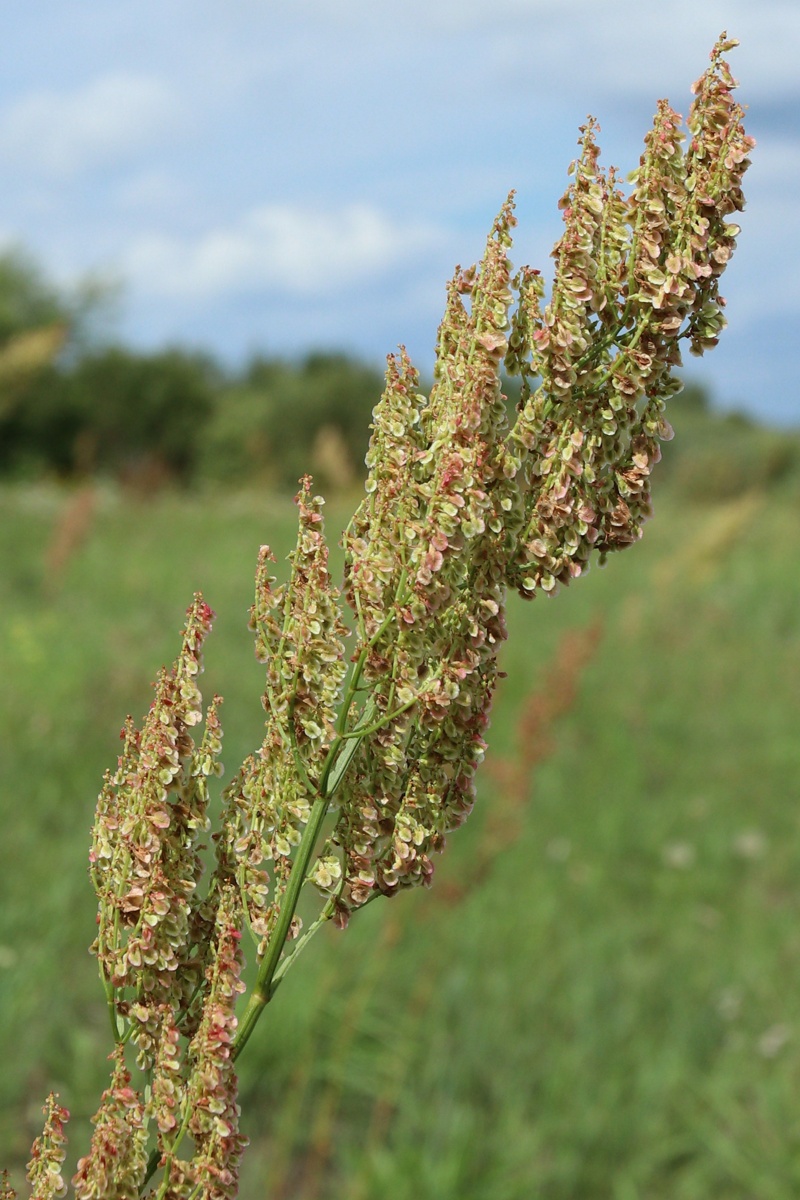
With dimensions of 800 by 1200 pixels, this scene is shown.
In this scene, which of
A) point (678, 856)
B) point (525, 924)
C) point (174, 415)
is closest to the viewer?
point (525, 924)

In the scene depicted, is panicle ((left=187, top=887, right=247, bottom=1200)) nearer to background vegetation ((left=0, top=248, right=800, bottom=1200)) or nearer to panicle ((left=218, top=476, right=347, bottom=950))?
panicle ((left=218, top=476, right=347, bottom=950))

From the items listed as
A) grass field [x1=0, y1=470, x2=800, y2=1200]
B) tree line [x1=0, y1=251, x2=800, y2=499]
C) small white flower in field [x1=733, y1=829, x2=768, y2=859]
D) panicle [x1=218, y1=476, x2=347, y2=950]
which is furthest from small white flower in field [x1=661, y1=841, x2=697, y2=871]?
tree line [x1=0, y1=251, x2=800, y2=499]

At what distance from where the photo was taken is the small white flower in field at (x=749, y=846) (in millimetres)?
9828

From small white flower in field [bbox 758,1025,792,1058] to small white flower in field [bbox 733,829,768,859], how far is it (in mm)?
2716

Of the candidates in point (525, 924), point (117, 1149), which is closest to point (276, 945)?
point (117, 1149)

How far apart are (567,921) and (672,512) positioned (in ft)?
64.6

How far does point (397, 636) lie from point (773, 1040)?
5910 millimetres

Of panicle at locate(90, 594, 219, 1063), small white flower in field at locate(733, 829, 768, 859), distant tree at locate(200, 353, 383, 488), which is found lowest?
panicle at locate(90, 594, 219, 1063)

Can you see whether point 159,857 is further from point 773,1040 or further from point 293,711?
point 773,1040

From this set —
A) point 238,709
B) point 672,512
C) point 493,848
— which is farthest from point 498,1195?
point 672,512

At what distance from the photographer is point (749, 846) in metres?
9.83

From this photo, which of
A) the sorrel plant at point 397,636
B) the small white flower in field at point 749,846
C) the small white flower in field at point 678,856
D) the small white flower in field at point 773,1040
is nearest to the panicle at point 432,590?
the sorrel plant at point 397,636

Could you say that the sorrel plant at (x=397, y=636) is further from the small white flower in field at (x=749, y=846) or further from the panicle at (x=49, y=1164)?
the small white flower in field at (x=749, y=846)

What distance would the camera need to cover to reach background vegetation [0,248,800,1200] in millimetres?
5512
